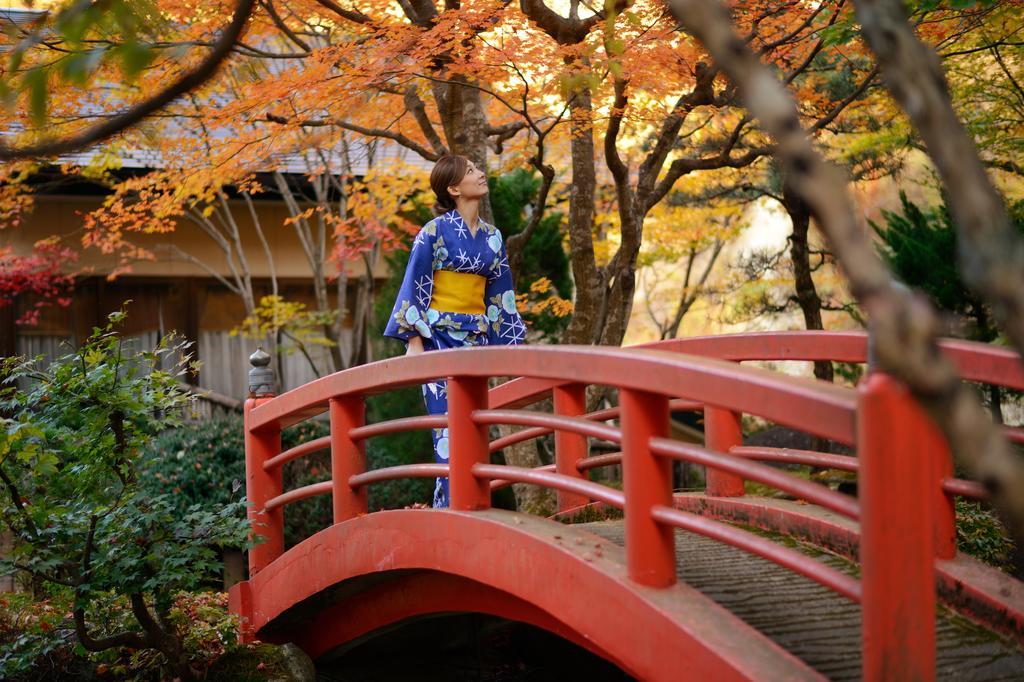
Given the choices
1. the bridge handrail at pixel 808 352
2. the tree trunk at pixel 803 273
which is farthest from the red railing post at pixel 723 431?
the tree trunk at pixel 803 273

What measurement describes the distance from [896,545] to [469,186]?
11.0ft

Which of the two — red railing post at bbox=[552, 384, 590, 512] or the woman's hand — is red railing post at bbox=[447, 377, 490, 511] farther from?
the woman's hand

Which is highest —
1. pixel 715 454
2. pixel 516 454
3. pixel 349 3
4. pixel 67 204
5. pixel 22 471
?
pixel 349 3

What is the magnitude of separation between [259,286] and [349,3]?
5989 mm

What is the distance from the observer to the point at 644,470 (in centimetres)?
326

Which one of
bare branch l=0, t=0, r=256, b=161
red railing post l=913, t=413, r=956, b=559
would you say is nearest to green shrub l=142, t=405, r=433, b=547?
red railing post l=913, t=413, r=956, b=559

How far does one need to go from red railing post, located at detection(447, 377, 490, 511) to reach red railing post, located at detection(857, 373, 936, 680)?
207 centimetres

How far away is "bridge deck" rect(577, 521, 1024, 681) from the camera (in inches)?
128

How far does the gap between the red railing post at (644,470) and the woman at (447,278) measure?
2037 mm

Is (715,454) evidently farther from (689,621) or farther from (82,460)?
(82,460)

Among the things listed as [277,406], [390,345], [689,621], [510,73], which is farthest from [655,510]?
[390,345]

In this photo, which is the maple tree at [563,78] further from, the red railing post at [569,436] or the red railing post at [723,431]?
the red railing post at [569,436]

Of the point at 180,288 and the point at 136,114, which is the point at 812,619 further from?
the point at 180,288

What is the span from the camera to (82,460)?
511 cm
